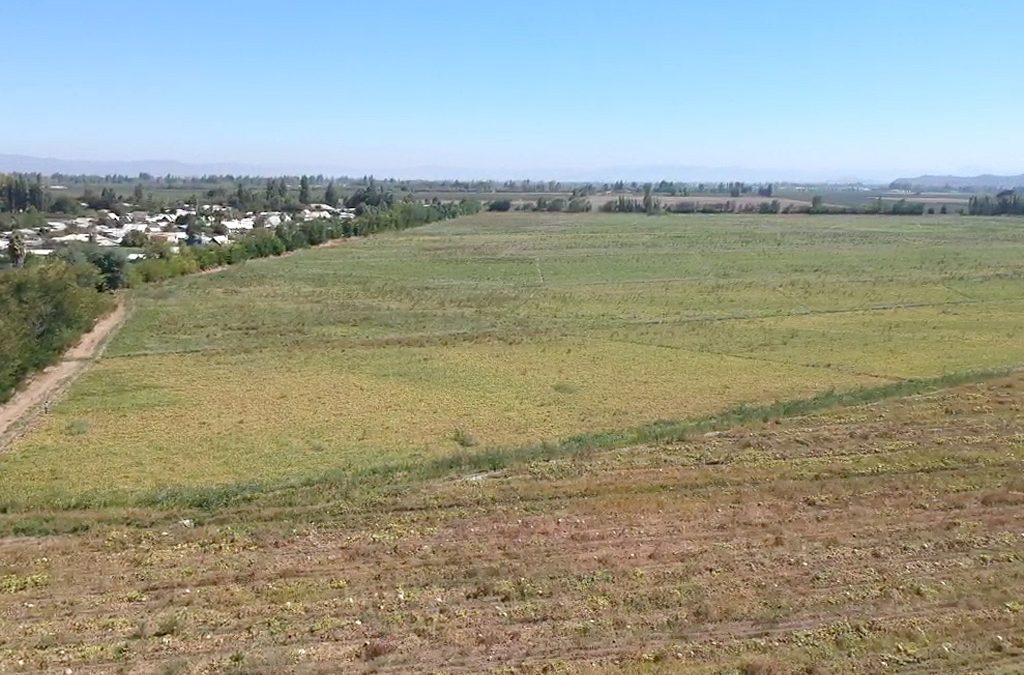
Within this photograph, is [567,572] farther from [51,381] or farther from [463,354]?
[51,381]

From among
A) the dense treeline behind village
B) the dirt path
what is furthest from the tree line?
the dirt path

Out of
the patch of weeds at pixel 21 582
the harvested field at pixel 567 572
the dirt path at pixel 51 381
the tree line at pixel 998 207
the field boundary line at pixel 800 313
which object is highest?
the tree line at pixel 998 207

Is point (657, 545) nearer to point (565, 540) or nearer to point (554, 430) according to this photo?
point (565, 540)

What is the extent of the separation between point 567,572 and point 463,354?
21.2 metres

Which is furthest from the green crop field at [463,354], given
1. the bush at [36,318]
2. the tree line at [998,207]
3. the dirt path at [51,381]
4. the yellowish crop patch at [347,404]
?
the tree line at [998,207]

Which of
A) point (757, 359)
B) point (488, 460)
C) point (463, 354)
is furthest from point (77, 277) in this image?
point (757, 359)

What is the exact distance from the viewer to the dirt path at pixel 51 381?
2455cm

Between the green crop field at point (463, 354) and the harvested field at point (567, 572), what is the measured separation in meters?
3.47

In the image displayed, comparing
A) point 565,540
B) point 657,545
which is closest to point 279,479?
point 565,540

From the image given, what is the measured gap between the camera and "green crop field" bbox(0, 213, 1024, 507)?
21734 mm

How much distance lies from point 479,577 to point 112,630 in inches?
204

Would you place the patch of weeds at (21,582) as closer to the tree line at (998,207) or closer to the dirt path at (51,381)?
the dirt path at (51,381)

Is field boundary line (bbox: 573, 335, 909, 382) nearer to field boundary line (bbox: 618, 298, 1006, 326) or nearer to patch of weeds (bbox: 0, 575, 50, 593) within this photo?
field boundary line (bbox: 618, 298, 1006, 326)

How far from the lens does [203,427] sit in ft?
78.0
